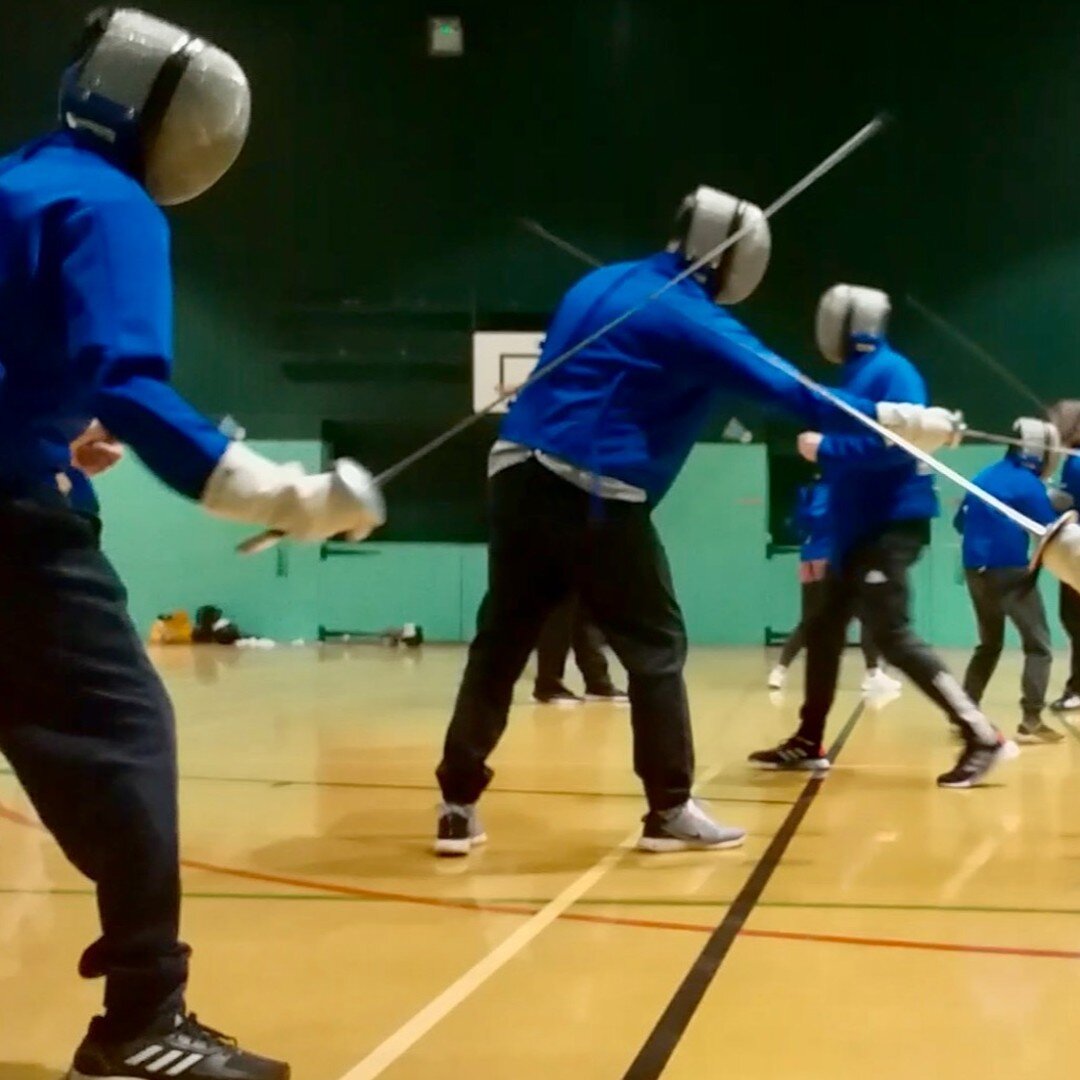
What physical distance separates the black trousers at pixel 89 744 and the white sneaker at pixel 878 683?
5.37 metres

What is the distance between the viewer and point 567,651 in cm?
602

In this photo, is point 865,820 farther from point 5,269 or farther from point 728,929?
point 5,269

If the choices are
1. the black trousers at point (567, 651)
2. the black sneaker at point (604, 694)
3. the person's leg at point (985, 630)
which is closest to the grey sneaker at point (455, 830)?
the person's leg at point (985, 630)

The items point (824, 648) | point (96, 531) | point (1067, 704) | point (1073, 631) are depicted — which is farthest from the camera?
point (1067, 704)

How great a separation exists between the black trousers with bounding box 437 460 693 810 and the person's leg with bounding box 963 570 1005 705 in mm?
2598

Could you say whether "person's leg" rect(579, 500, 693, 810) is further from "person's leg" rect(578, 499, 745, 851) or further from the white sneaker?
the white sneaker

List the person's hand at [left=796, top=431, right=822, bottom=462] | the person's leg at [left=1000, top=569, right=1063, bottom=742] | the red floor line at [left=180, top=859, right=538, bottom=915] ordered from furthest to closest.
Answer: the person's leg at [left=1000, top=569, right=1063, bottom=742] → the person's hand at [left=796, top=431, right=822, bottom=462] → the red floor line at [left=180, top=859, right=538, bottom=915]

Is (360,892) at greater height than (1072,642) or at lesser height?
greater

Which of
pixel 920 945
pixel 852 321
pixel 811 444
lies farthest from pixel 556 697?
pixel 920 945

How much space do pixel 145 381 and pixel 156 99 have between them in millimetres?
405

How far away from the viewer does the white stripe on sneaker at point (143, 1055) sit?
146 cm

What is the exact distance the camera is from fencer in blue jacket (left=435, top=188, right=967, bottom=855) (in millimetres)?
2754

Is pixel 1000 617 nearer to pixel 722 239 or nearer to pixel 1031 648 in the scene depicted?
pixel 1031 648

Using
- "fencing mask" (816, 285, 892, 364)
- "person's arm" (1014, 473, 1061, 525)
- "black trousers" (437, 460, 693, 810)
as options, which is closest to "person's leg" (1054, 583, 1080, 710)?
"person's arm" (1014, 473, 1061, 525)
